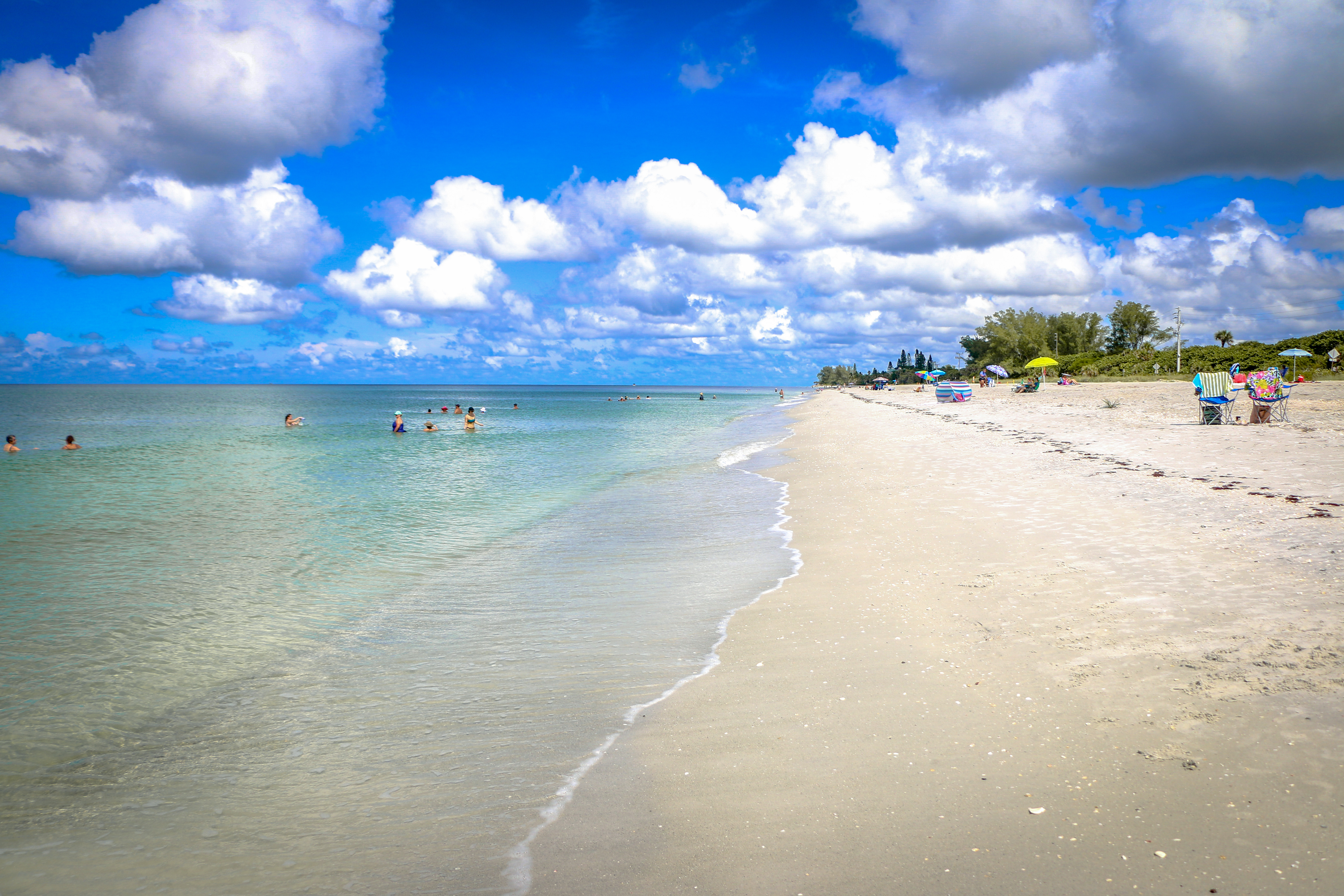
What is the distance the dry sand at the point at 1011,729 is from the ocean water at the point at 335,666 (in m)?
0.69

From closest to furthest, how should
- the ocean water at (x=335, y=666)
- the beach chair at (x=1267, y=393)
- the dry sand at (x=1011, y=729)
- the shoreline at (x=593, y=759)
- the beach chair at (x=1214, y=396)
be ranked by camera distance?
1. the dry sand at (x=1011, y=729)
2. the shoreline at (x=593, y=759)
3. the ocean water at (x=335, y=666)
4. the beach chair at (x=1267, y=393)
5. the beach chair at (x=1214, y=396)

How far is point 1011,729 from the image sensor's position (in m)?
4.57

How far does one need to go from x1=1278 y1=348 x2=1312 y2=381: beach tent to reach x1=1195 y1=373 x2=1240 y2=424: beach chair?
3353 centimetres

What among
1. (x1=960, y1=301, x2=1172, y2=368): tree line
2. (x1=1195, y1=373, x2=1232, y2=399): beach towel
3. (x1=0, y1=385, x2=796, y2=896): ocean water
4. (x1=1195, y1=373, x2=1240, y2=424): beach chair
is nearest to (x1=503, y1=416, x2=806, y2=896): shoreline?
(x1=0, y1=385, x2=796, y2=896): ocean water

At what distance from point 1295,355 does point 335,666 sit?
6901 centimetres

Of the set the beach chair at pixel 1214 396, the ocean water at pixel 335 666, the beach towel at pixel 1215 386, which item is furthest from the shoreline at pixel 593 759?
the beach towel at pixel 1215 386

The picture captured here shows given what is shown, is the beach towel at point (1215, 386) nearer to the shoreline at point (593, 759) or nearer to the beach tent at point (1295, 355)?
the shoreline at point (593, 759)

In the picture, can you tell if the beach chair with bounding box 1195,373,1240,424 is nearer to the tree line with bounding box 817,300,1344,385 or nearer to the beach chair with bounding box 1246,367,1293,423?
the beach chair with bounding box 1246,367,1293,423

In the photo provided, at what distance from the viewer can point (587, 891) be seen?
3.42 metres

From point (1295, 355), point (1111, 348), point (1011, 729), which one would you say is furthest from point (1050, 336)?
point (1011, 729)

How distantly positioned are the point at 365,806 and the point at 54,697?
14.4 ft

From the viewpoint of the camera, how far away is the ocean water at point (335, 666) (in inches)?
159

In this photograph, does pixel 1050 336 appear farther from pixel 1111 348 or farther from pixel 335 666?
pixel 335 666

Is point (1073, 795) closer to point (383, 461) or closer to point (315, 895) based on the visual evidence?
point (315, 895)
